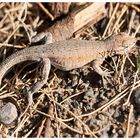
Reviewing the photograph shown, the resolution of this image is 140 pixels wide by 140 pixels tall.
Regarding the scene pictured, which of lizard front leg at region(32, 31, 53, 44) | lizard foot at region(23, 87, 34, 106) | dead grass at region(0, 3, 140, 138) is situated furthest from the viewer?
lizard front leg at region(32, 31, 53, 44)

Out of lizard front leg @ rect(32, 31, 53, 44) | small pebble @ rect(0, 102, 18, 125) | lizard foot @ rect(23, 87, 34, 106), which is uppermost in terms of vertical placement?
lizard front leg @ rect(32, 31, 53, 44)

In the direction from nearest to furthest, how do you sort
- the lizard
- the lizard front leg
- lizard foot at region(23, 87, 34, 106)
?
lizard foot at region(23, 87, 34, 106)
the lizard
the lizard front leg

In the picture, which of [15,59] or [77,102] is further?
[15,59]

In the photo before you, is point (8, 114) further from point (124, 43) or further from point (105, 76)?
point (124, 43)

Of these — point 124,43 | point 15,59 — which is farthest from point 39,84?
point 124,43

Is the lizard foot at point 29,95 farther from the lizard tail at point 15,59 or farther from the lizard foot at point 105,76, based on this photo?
the lizard foot at point 105,76

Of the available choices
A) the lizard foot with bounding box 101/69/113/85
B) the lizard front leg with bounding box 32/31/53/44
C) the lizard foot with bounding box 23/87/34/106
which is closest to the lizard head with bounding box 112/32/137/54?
the lizard foot with bounding box 101/69/113/85

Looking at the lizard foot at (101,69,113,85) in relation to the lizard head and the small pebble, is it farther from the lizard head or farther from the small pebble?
the small pebble

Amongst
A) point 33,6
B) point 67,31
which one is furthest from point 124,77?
point 33,6

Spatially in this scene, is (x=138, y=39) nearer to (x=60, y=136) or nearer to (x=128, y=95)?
(x=128, y=95)
